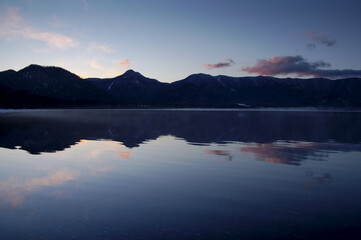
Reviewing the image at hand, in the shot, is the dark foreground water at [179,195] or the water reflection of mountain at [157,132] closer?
the dark foreground water at [179,195]

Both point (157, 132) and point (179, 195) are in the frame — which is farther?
point (157, 132)

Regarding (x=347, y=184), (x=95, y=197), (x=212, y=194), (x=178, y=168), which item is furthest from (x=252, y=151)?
(x=95, y=197)

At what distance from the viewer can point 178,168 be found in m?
17.9

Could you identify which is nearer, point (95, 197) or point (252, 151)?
point (95, 197)

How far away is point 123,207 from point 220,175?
21.8ft

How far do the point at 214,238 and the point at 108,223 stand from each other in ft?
10.7

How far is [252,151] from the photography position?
2428cm

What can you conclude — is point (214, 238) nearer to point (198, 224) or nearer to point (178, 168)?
point (198, 224)

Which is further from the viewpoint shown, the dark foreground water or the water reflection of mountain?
the water reflection of mountain

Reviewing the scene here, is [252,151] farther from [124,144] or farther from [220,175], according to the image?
[124,144]

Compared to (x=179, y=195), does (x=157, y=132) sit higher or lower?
lower

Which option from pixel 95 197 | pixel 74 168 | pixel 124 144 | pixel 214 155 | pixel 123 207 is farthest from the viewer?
pixel 124 144

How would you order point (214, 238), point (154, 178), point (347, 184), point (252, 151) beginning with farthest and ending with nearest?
point (252, 151), point (154, 178), point (347, 184), point (214, 238)

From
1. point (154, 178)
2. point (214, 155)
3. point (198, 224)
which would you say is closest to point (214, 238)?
point (198, 224)
